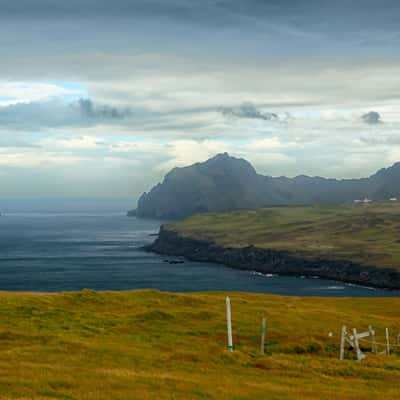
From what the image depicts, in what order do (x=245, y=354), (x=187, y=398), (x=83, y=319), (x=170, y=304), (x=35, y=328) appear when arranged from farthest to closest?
(x=170, y=304), (x=83, y=319), (x=35, y=328), (x=245, y=354), (x=187, y=398)

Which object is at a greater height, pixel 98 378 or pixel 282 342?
pixel 98 378

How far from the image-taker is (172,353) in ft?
105

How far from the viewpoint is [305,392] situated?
24125mm

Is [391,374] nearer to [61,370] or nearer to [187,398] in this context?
[187,398]

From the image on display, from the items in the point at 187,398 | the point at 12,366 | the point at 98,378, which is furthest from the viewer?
the point at 12,366

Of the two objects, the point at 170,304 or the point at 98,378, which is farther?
the point at 170,304

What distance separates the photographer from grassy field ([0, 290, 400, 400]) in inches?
912

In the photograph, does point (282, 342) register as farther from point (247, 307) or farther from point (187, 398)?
point (187, 398)

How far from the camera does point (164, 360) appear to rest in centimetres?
2994

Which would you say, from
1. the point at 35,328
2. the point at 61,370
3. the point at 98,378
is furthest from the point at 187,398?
the point at 35,328

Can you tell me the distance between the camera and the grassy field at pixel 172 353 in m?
23.2

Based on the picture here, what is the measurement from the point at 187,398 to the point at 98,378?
4468mm

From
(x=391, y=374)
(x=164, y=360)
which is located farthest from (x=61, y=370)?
(x=391, y=374)

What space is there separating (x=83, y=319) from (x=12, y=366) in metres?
18.5
